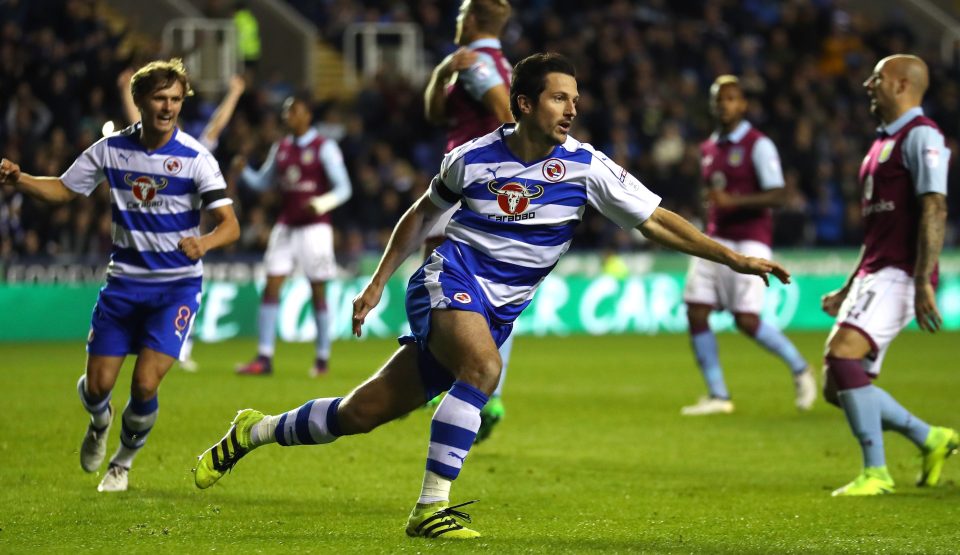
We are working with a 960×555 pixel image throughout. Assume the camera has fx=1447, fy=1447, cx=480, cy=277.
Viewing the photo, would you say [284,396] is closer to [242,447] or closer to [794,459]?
[794,459]

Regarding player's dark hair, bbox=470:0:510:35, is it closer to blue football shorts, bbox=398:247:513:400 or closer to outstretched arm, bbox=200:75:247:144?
outstretched arm, bbox=200:75:247:144

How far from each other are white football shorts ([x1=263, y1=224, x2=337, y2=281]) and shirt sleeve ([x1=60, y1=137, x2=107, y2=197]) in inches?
270

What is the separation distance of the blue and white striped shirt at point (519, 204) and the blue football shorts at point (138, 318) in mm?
1992

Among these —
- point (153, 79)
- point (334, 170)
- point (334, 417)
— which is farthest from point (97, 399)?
point (334, 170)

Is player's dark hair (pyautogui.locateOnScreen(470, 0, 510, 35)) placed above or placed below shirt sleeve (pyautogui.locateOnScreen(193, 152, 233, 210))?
above

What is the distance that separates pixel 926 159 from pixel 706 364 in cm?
458

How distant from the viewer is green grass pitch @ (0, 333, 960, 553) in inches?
233

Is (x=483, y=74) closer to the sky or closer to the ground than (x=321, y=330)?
closer to the sky

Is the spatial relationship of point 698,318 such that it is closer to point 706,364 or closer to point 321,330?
point 706,364

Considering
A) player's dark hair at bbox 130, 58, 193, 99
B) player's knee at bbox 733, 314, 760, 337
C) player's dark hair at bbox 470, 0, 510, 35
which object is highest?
player's dark hair at bbox 470, 0, 510, 35

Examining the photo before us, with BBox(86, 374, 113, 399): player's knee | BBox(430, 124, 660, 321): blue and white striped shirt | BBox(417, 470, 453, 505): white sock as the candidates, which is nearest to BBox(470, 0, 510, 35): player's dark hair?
BBox(430, 124, 660, 321): blue and white striped shirt

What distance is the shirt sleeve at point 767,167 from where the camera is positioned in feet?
38.4

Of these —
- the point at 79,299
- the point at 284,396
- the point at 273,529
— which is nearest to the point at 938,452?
the point at 273,529

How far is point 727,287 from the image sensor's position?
1180cm
